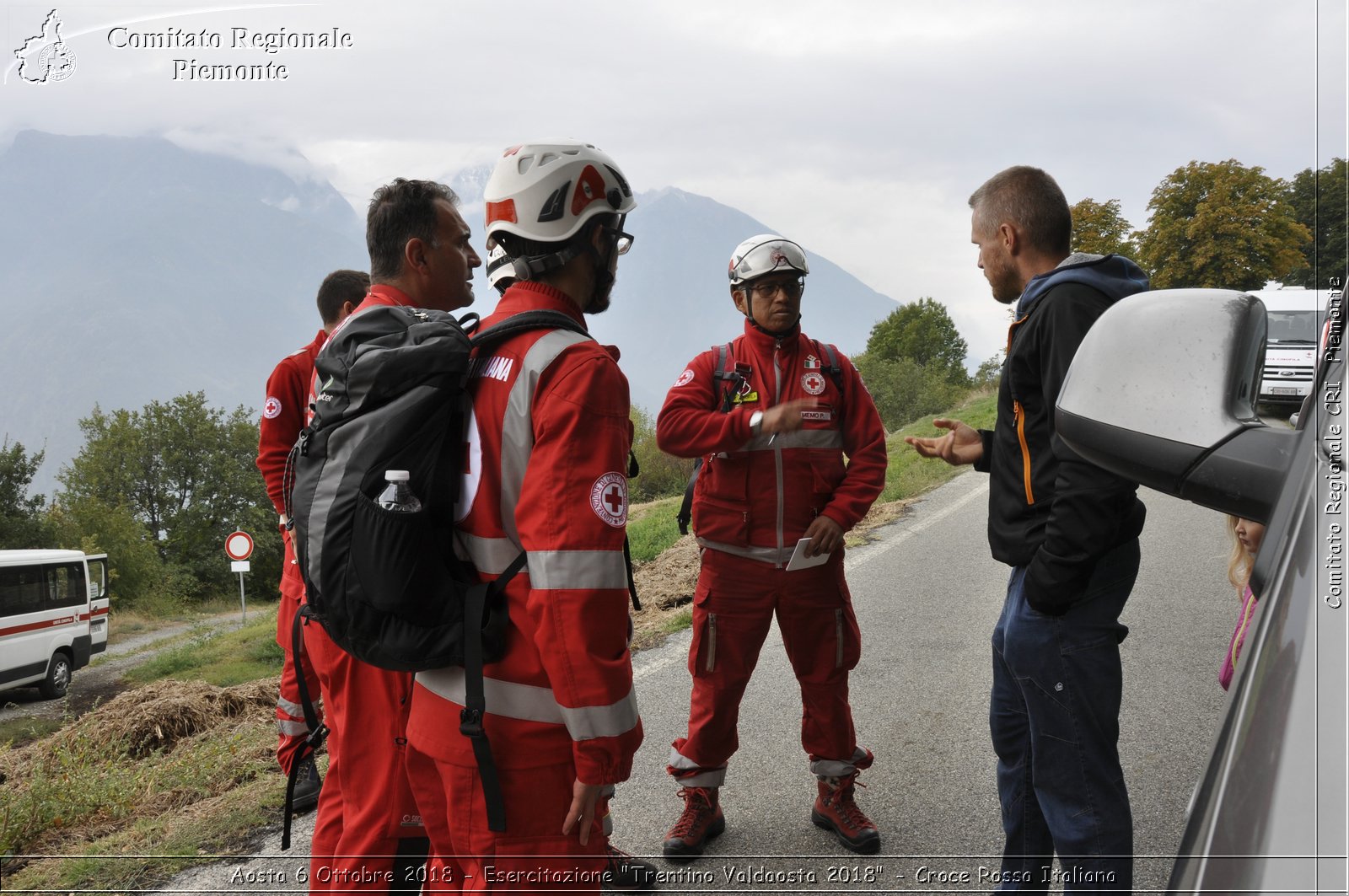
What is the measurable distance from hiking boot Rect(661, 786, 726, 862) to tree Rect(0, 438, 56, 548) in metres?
65.5

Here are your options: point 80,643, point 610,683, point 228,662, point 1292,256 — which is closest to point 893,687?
point 610,683

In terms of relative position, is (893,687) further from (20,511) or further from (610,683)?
(20,511)

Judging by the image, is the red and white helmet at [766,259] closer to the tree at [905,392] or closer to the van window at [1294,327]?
the van window at [1294,327]

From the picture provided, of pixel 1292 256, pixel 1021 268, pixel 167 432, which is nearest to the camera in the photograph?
pixel 1292 256

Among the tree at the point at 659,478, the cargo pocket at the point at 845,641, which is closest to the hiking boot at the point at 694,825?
the cargo pocket at the point at 845,641

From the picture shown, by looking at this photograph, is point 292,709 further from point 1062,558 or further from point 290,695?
point 1062,558

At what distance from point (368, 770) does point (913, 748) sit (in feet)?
8.59

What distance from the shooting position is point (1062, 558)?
2.49 m

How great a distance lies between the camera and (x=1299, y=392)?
1701mm

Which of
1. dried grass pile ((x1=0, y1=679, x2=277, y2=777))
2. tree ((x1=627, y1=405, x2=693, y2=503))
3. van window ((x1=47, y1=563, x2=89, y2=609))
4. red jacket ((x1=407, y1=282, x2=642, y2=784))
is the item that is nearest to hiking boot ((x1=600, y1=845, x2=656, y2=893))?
red jacket ((x1=407, y1=282, x2=642, y2=784))

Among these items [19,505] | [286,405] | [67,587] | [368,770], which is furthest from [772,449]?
[19,505]

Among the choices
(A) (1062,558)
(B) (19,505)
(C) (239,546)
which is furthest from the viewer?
(B) (19,505)

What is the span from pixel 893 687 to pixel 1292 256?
4071 millimetres

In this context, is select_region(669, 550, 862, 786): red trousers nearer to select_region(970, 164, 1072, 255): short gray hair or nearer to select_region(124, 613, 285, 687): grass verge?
select_region(970, 164, 1072, 255): short gray hair
